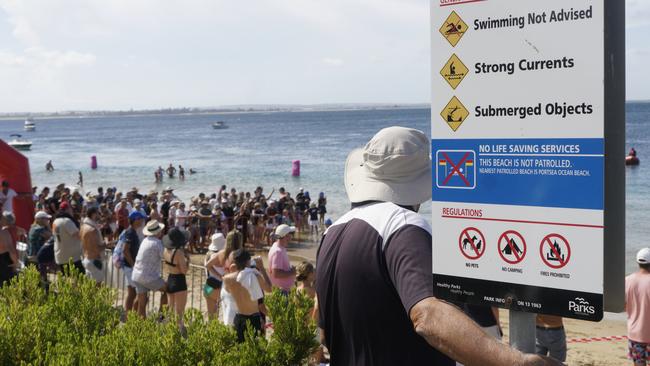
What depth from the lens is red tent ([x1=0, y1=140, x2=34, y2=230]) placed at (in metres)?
13.6

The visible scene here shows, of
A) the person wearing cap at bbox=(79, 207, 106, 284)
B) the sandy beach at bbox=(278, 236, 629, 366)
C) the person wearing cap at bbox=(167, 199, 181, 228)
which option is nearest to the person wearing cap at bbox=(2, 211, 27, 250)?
the person wearing cap at bbox=(79, 207, 106, 284)

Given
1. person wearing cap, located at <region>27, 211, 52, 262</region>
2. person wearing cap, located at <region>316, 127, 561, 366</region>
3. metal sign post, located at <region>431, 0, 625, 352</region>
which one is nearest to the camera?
metal sign post, located at <region>431, 0, 625, 352</region>

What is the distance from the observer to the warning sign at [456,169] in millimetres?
1627

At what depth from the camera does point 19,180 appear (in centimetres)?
1392

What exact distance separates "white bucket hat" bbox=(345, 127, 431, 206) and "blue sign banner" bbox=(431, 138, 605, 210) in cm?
38

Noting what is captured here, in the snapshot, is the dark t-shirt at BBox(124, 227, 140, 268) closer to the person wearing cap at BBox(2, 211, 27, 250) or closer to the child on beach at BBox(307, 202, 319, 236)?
the person wearing cap at BBox(2, 211, 27, 250)

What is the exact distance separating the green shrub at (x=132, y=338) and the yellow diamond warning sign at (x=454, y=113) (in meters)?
2.17

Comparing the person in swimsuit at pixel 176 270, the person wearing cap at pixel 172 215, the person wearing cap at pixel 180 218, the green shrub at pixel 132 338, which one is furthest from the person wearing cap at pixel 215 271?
the person wearing cap at pixel 172 215

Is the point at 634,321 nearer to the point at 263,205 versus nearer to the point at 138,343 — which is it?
the point at 138,343

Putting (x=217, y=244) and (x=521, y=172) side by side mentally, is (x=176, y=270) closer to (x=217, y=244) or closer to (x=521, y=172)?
(x=217, y=244)

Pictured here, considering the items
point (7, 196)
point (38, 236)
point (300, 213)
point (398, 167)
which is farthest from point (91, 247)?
point (300, 213)

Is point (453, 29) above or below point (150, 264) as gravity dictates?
above

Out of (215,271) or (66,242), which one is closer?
(215,271)

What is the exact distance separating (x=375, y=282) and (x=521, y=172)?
0.63m
